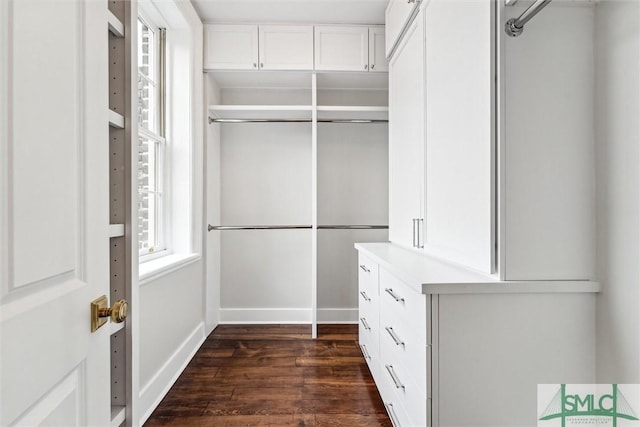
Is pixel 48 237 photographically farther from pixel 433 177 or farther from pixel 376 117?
pixel 376 117

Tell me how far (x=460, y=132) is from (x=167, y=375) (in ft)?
6.80

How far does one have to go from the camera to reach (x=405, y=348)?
61.6 inches

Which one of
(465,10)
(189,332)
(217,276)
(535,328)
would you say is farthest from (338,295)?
(465,10)

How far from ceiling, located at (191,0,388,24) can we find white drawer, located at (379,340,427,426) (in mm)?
2357

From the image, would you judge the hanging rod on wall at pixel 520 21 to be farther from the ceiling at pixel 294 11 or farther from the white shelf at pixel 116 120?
the ceiling at pixel 294 11

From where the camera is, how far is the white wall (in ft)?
3.72

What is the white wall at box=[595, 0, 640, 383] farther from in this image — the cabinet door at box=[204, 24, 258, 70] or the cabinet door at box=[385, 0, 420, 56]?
the cabinet door at box=[204, 24, 258, 70]

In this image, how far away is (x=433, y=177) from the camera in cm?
191

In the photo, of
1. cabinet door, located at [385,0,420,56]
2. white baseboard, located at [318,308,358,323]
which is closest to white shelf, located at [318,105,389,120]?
cabinet door, located at [385,0,420,56]

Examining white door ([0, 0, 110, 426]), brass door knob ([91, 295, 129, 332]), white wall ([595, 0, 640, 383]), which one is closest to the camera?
white door ([0, 0, 110, 426])

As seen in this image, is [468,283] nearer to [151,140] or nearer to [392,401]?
[392,401]

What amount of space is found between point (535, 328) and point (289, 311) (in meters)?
2.56

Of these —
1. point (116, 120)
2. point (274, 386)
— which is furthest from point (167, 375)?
point (116, 120)

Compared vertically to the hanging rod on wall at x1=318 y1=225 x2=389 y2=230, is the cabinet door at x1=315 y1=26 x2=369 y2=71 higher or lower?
higher
